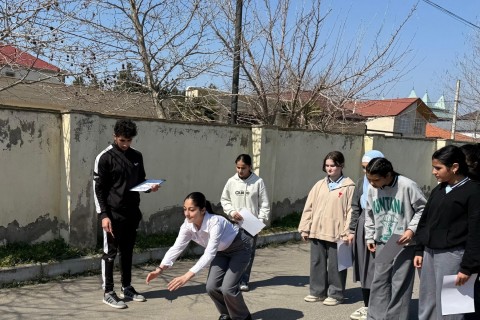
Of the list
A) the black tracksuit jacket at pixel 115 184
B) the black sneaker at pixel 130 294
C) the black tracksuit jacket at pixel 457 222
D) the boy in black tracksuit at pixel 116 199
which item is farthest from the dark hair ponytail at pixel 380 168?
the black sneaker at pixel 130 294

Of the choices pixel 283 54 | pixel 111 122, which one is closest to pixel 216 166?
pixel 111 122

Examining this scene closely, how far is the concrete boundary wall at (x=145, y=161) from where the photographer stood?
238 inches

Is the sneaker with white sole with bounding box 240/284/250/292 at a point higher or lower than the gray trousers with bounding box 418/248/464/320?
lower

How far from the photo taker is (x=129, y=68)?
9.73m

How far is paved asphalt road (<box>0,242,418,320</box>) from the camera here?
187 inches

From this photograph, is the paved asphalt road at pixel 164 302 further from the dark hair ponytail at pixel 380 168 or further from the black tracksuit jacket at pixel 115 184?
the dark hair ponytail at pixel 380 168

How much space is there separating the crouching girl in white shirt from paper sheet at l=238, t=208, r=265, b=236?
2.53ft

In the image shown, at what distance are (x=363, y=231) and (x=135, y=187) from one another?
2.45m

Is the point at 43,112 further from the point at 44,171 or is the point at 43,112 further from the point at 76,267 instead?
the point at 76,267

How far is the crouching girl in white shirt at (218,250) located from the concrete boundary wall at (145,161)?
2.69 m

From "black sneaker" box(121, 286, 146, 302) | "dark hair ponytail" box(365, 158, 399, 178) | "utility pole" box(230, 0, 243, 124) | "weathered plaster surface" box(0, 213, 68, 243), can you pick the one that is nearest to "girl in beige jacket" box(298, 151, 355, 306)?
"dark hair ponytail" box(365, 158, 399, 178)

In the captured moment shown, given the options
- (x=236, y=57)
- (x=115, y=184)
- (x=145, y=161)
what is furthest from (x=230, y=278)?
(x=236, y=57)

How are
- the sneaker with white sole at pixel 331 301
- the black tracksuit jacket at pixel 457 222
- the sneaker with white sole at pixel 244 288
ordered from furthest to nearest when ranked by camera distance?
the sneaker with white sole at pixel 244 288 → the sneaker with white sole at pixel 331 301 → the black tracksuit jacket at pixel 457 222

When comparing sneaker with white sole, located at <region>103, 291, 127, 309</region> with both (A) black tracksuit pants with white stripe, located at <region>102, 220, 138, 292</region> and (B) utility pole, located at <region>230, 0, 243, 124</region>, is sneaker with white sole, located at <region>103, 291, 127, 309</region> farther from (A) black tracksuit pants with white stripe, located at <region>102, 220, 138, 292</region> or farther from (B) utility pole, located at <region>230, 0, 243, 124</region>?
(B) utility pole, located at <region>230, 0, 243, 124</region>
